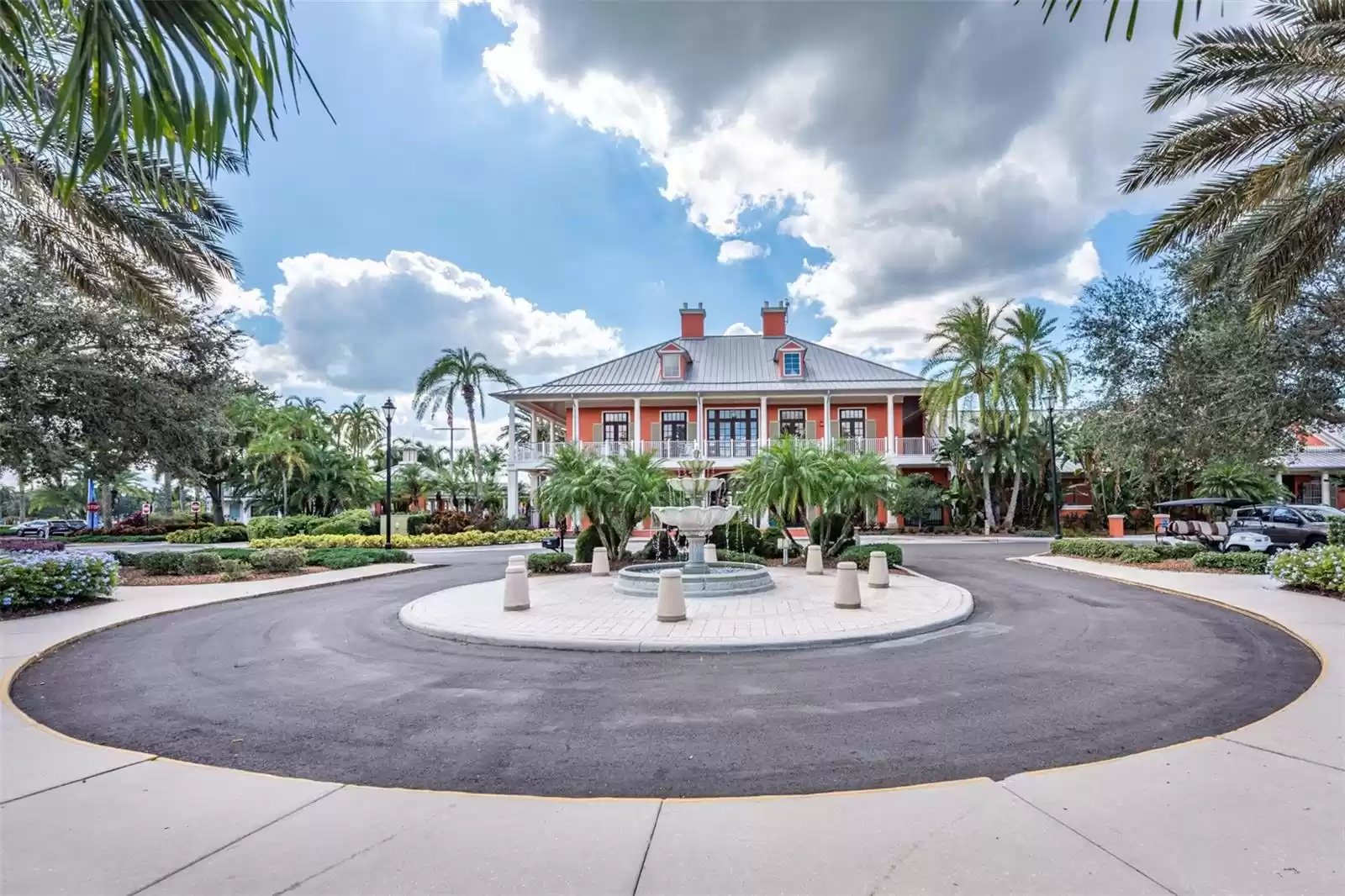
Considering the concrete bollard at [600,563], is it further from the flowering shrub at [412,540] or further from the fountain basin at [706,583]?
the flowering shrub at [412,540]

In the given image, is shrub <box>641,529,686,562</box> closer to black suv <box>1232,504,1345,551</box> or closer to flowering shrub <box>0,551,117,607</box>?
flowering shrub <box>0,551,117,607</box>

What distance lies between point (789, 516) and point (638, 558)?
13.4 feet

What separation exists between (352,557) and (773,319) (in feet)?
90.9

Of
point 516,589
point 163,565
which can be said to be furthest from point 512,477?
point 516,589

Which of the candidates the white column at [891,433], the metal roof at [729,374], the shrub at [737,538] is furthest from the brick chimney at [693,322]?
the shrub at [737,538]

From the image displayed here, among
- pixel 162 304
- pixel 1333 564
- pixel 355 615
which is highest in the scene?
pixel 162 304

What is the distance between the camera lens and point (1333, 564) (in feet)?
36.8

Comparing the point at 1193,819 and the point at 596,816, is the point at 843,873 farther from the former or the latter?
the point at 1193,819

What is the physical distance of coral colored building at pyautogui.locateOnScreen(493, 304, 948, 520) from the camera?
113 ft

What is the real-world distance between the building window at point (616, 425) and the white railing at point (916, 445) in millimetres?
14068

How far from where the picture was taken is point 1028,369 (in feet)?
102

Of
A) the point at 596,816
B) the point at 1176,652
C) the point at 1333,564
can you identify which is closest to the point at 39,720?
the point at 596,816

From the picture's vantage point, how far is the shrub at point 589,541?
57.9ft

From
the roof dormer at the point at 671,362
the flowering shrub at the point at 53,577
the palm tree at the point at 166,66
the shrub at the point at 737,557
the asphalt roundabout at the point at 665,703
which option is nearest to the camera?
the palm tree at the point at 166,66
